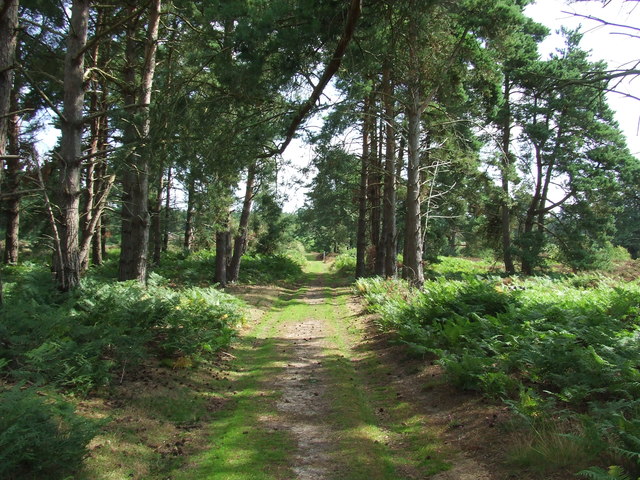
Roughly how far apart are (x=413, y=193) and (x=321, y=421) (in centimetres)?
813

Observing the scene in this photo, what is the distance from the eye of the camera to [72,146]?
7371 mm

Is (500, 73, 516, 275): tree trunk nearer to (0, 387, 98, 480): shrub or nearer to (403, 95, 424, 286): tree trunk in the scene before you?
(403, 95, 424, 286): tree trunk

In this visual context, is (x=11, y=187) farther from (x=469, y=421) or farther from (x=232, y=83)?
(x=469, y=421)

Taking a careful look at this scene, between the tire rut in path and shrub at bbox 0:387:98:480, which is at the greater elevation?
shrub at bbox 0:387:98:480

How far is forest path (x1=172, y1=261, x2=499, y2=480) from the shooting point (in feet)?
13.9

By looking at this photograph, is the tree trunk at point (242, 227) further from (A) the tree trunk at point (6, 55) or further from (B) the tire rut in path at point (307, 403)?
(A) the tree trunk at point (6, 55)

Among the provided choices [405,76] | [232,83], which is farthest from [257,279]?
[232,83]

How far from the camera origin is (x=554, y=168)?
874 inches

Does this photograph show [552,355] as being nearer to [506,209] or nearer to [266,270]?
[506,209]

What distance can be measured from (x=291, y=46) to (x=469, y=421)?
5922 millimetres

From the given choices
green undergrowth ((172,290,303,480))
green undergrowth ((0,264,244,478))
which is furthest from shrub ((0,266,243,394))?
green undergrowth ((172,290,303,480))

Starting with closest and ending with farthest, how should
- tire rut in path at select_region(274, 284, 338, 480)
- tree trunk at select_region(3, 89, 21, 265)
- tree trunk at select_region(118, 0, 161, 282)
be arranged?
tire rut in path at select_region(274, 284, 338, 480) < tree trunk at select_region(118, 0, 161, 282) < tree trunk at select_region(3, 89, 21, 265)

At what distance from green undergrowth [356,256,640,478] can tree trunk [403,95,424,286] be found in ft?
9.34

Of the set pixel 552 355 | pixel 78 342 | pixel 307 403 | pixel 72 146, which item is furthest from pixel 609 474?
pixel 72 146
